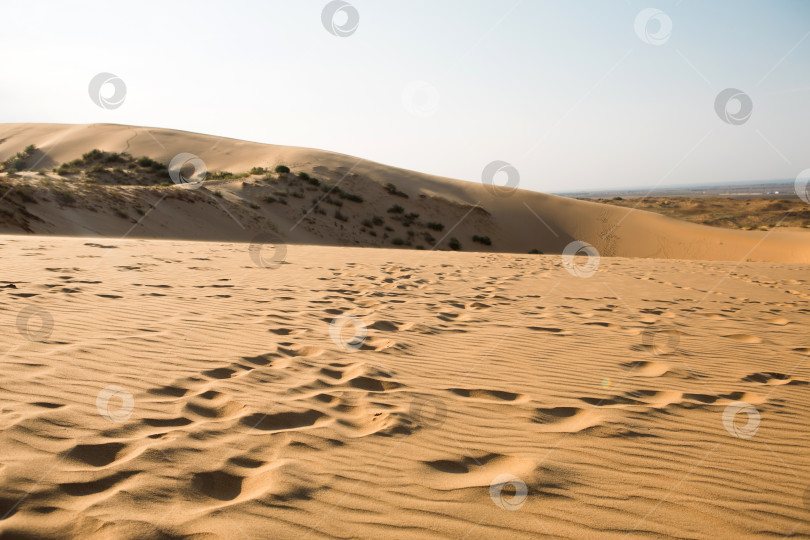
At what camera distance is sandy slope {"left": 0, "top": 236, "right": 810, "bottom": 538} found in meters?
2.07

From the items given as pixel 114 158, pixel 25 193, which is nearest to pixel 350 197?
pixel 25 193

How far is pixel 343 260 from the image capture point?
38.3ft

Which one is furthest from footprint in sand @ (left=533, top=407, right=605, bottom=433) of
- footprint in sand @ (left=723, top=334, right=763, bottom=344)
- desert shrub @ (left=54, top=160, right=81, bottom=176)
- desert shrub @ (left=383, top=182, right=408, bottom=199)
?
desert shrub @ (left=54, top=160, right=81, bottom=176)

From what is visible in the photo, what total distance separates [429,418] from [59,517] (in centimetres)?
184

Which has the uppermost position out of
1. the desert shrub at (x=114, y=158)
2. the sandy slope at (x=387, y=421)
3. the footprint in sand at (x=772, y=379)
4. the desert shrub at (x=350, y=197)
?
the desert shrub at (x=114, y=158)

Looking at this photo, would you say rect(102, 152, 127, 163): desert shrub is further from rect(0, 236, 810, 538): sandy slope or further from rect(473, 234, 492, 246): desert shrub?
rect(0, 236, 810, 538): sandy slope

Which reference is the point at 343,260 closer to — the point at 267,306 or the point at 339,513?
the point at 267,306

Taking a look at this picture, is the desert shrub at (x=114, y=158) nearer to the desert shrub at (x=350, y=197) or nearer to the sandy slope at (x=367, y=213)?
the sandy slope at (x=367, y=213)

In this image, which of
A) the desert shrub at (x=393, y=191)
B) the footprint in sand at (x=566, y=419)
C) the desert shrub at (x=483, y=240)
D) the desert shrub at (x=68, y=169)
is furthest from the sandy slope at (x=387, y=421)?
the desert shrub at (x=68, y=169)

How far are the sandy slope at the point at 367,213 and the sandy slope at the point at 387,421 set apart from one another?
13.2 metres

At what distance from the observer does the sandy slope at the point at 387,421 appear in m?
2.07

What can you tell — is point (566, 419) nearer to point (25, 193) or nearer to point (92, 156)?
point (25, 193)

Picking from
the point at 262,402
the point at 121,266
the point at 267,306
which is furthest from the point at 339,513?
the point at 121,266

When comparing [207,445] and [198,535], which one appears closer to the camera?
[198,535]
